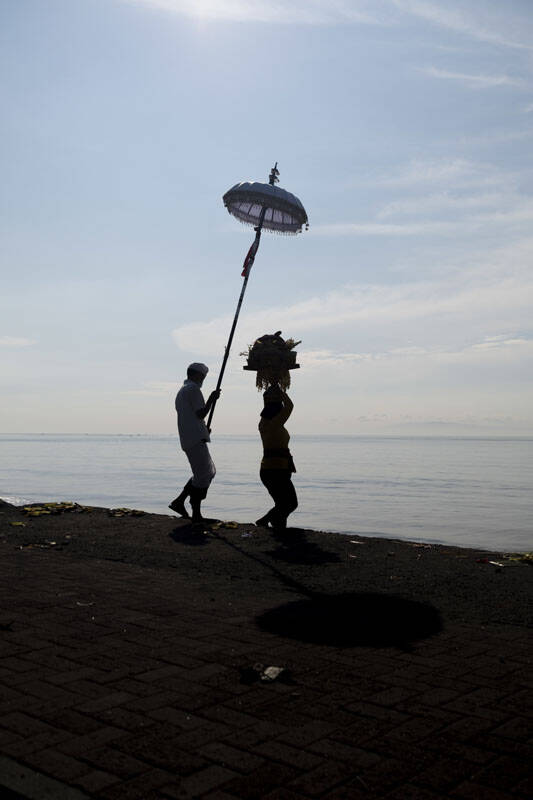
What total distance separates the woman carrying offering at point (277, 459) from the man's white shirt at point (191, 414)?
38.4 inches

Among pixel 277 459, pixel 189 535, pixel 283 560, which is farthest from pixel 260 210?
pixel 283 560

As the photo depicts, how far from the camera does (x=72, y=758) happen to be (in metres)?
2.72

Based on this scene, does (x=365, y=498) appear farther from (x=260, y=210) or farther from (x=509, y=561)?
(x=509, y=561)

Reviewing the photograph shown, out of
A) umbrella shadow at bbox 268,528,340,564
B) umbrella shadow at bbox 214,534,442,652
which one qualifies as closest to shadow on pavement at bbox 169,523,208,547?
umbrella shadow at bbox 268,528,340,564

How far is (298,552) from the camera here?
Result: 801 cm

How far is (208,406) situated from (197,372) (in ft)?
2.14

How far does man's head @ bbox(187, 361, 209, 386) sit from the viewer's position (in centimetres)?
1052

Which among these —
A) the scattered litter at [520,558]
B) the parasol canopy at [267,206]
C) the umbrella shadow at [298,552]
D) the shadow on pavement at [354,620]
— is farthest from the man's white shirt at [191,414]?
the shadow on pavement at [354,620]

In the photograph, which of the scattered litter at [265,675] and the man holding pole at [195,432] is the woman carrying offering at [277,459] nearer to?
the man holding pole at [195,432]

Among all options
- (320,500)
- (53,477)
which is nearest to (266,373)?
(320,500)

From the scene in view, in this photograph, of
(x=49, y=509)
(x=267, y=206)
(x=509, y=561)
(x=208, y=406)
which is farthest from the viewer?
(x=49, y=509)

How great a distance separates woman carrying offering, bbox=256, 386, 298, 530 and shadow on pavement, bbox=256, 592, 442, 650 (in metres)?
3.97

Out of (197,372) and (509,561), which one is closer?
(509,561)

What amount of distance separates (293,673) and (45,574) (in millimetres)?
3473
